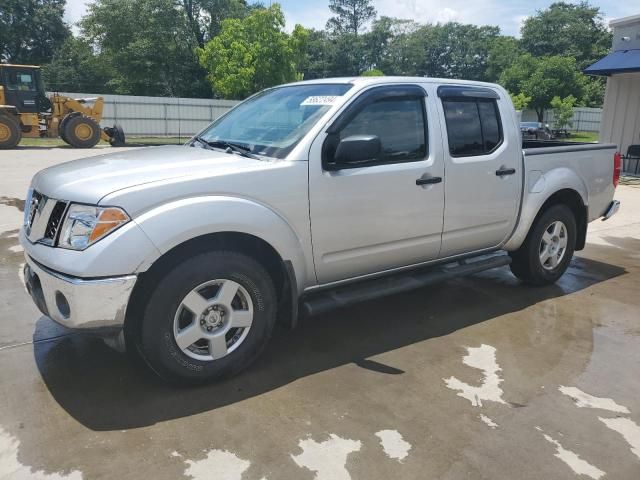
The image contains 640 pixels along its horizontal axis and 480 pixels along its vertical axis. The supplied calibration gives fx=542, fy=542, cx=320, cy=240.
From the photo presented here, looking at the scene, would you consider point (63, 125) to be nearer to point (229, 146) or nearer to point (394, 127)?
point (229, 146)

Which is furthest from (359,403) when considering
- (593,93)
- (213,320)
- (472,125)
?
(593,93)

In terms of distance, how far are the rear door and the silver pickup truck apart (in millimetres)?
13

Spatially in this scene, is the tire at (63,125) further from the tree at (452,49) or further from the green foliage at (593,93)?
the tree at (452,49)

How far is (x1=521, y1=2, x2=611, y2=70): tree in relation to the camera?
62969 millimetres

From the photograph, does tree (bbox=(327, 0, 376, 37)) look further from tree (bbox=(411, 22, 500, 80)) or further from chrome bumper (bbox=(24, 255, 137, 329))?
chrome bumper (bbox=(24, 255, 137, 329))

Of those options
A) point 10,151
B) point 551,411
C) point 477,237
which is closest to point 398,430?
point 551,411

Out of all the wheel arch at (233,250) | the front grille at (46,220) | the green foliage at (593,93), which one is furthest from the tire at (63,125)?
the green foliage at (593,93)

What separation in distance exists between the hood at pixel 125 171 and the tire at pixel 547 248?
294cm

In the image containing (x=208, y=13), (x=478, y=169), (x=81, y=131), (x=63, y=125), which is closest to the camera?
(x=478, y=169)

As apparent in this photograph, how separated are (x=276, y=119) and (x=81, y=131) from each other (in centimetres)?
2025

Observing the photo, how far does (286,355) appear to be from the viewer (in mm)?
3797

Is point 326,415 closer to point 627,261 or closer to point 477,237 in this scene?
point 477,237

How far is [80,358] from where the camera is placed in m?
3.62

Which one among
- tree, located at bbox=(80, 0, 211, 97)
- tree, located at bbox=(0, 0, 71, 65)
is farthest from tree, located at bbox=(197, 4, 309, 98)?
tree, located at bbox=(0, 0, 71, 65)
